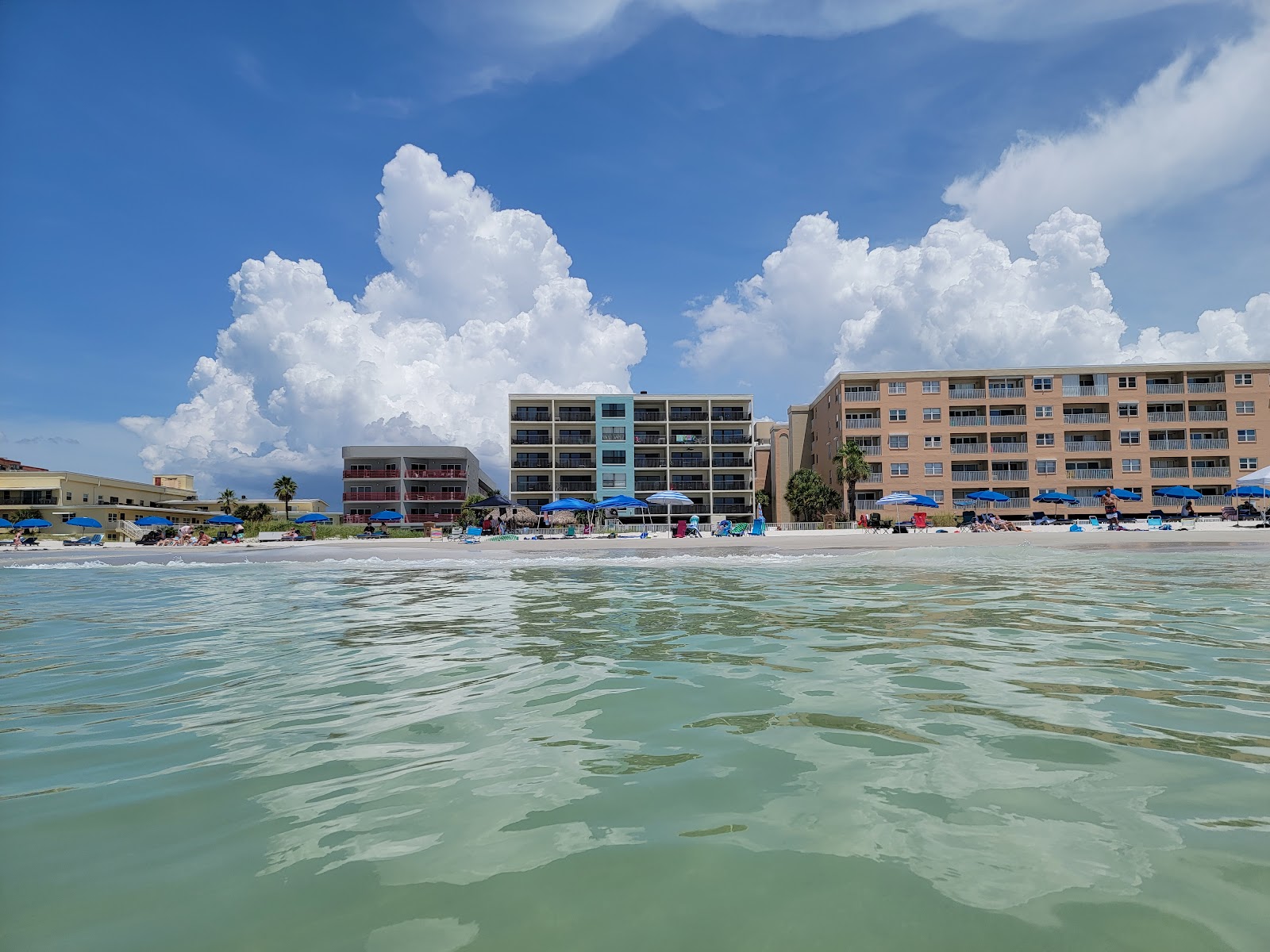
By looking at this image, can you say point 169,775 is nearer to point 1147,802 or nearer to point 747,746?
point 747,746

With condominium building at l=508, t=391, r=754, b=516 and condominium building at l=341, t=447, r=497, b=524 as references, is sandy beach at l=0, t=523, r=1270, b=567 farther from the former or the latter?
condominium building at l=341, t=447, r=497, b=524

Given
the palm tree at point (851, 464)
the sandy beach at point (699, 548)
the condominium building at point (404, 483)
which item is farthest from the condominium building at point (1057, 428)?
the condominium building at point (404, 483)

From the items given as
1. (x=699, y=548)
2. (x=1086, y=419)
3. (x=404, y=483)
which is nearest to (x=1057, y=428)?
(x=1086, y=419)

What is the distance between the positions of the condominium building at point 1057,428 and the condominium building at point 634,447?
38.5ft

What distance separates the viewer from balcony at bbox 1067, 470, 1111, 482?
58.7 metres

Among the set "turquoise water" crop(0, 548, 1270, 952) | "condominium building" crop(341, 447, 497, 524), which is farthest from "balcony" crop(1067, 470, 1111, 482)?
"turquoise water" crop(0, 548, 1270, 952)

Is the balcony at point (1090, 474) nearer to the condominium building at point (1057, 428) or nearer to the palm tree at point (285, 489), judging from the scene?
the condominium building at point (1057, 428)

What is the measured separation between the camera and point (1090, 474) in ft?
194

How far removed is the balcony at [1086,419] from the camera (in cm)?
5993

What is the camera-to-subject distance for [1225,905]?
8.00ft

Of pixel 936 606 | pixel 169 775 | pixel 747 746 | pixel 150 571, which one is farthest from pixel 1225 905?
pixel 150 571

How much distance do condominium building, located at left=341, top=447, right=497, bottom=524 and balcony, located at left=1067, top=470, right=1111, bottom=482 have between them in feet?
187

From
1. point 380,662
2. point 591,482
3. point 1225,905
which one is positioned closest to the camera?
point 1225,905

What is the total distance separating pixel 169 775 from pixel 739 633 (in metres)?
5.67
